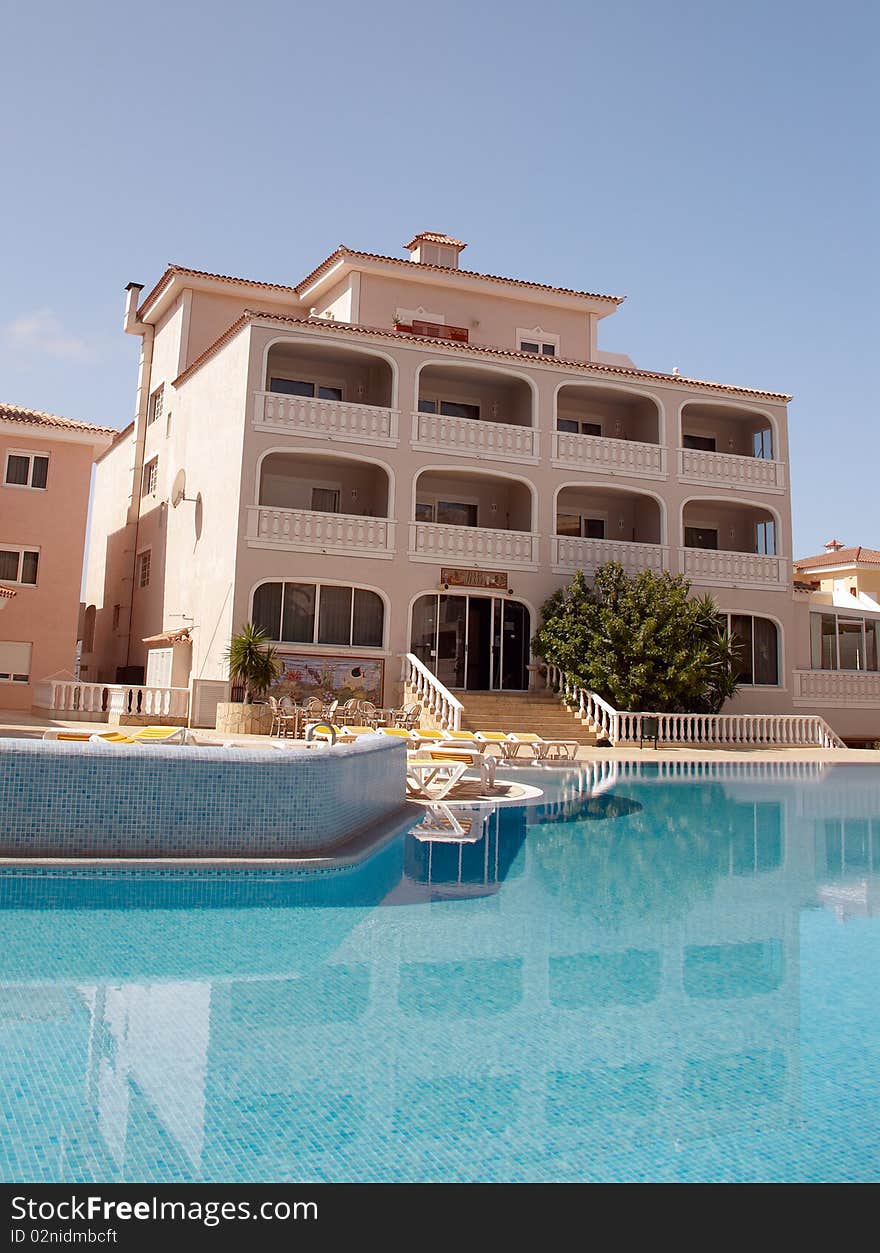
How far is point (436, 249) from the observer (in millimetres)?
29406

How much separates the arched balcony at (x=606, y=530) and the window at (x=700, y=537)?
1.85 m

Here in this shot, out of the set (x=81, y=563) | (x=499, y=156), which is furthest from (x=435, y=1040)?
(x=81, y=563)

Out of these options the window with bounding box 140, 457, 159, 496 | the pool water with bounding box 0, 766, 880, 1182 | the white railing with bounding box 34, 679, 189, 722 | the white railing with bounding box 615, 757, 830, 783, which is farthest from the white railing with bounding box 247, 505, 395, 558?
the pool water with bounding box 0, 766, 880, 1182

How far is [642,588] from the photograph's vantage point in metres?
24.4

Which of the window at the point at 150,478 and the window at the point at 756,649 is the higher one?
the window at the point at 150,478

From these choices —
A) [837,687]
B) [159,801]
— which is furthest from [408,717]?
[837,687]

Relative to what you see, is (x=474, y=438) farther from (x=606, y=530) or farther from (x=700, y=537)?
(x=700, y=537)

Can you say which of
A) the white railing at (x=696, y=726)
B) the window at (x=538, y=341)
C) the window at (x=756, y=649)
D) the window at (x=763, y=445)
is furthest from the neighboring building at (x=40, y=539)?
the window at (x=763, y=445)

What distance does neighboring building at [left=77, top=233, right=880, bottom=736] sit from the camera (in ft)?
79.3

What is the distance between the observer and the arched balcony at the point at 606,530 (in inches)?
1062

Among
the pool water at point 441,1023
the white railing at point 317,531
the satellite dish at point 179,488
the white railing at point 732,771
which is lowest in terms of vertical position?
the pool water at point 441,1023

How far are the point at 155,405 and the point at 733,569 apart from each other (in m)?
19.8

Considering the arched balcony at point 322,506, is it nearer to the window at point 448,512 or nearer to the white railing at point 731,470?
the window at point 448,512

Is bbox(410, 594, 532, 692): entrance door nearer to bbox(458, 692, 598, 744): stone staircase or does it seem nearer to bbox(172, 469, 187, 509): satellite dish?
bbox(458, 692, 598, 744): stone staircase
